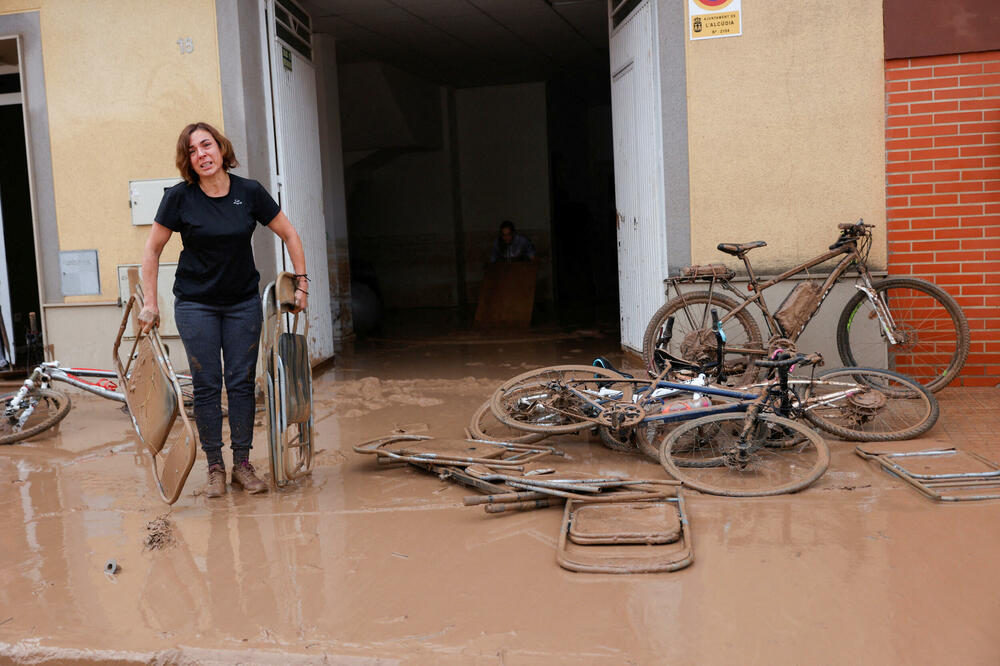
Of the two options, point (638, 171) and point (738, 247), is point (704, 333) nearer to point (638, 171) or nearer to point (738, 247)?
point (738, 247)

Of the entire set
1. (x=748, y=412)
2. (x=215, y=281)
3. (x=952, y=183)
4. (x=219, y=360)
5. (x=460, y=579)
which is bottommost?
(x=460, y=579)

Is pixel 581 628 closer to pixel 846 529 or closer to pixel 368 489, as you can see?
pixel 846 529

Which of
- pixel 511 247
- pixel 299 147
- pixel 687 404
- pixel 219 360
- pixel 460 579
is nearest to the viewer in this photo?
pixel 460 579

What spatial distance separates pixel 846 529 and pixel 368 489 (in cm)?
221

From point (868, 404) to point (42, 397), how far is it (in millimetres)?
5205

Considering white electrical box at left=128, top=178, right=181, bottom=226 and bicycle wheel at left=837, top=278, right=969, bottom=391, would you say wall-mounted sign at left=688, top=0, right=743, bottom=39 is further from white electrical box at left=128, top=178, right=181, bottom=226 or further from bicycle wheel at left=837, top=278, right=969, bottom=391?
white electrical box at left=128, top=178, right=181, bottom=226

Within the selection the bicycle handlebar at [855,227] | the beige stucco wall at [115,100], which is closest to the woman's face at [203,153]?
the beige stucco wall at [115,100]

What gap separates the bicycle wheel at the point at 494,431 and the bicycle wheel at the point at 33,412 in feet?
9.28

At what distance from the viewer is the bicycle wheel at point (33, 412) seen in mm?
5906

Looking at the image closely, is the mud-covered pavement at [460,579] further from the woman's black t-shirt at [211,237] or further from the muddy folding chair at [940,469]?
the woman's black t-shirt at [211,237]

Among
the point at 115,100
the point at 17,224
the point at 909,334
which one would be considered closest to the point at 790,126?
the point at 909,334

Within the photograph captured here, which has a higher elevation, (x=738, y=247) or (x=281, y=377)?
(x=738, y=247)

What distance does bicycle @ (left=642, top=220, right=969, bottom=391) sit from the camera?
5828mm

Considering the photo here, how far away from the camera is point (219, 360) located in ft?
14.7
